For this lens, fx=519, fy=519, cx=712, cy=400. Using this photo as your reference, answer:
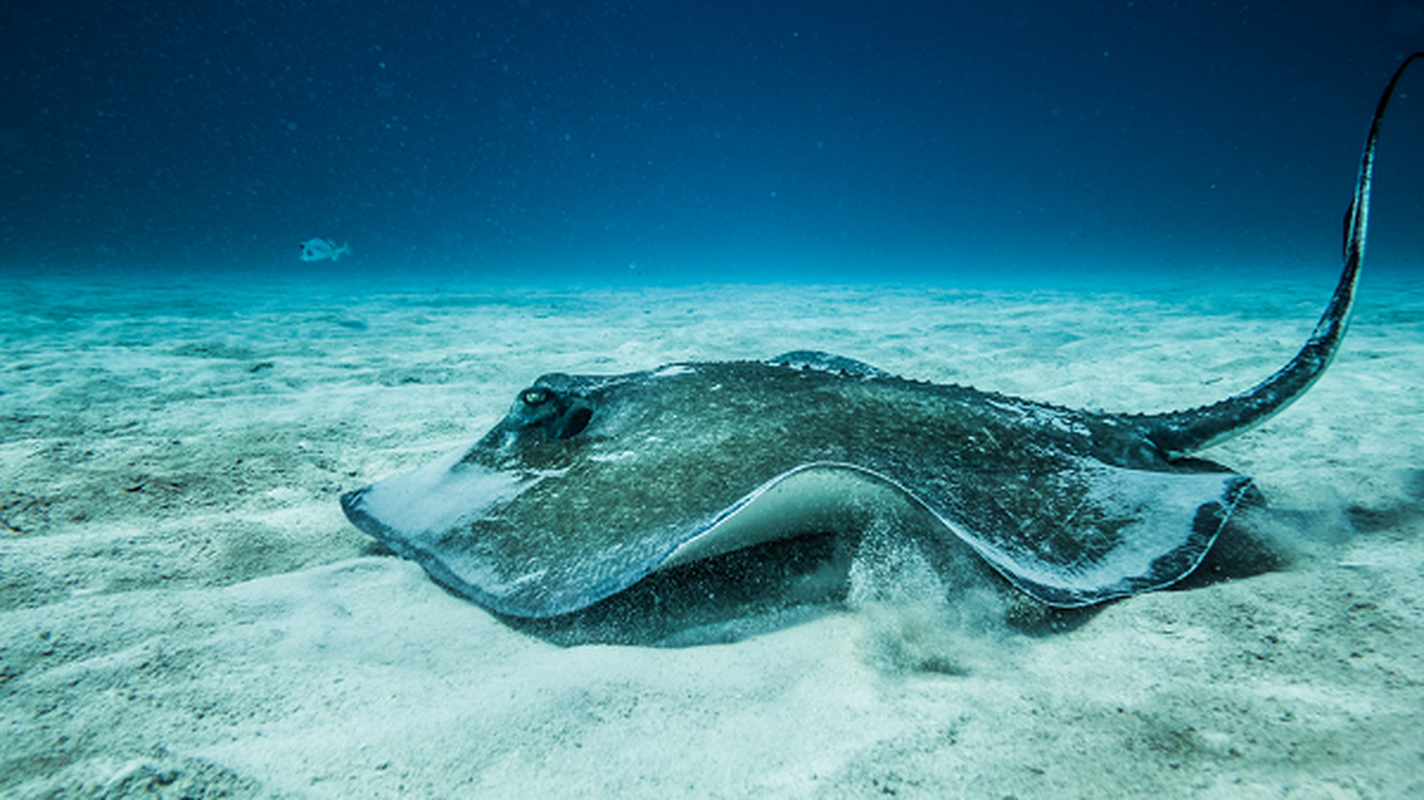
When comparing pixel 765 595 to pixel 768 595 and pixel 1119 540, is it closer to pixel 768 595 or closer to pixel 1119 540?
pixel 768 595

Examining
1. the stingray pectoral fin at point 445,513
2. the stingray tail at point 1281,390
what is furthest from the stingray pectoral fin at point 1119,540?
the stingray pectoral fin at point 445,513

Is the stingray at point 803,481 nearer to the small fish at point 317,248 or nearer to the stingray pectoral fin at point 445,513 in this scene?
the stingray pectoral fin at point 445,513

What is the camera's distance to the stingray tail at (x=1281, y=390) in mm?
2312

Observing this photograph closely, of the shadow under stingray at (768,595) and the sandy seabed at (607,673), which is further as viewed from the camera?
the shadow under stingray at (768,595)

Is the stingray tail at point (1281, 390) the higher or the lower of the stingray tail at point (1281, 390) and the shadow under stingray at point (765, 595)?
the higher

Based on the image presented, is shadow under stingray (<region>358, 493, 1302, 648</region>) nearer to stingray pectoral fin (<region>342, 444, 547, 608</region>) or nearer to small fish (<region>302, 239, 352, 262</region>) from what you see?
stingray pectoral fin (<region>342, 444, 547, 608</region>)

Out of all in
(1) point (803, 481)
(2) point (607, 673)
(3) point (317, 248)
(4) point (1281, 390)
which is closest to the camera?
(2) point (607, 673)

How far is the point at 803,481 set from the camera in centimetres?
152

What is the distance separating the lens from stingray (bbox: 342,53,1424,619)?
56.4 inches

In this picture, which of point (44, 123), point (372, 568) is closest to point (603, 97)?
point (44, 123)

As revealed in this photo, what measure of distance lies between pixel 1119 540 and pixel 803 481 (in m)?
0.99

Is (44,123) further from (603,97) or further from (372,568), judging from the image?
(372,568)

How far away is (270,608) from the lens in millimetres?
1725

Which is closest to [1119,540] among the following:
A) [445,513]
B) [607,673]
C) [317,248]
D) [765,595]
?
[765,595]
